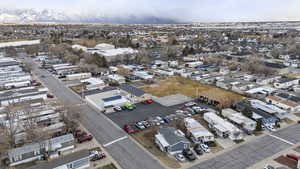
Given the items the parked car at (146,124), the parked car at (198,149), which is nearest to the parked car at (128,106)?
the parked car at (146,124)

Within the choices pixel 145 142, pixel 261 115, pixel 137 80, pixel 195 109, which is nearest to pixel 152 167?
pixel 145 142

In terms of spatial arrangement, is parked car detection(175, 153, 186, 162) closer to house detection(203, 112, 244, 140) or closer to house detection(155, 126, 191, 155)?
house detection(155, 126, 191, 155)

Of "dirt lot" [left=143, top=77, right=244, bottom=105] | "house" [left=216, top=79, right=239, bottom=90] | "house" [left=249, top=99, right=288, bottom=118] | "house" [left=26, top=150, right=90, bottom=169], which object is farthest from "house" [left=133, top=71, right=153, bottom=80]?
"house" [left=26, top=150, right=90, bottom=169]

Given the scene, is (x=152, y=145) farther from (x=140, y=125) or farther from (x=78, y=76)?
(x=78, y=76)

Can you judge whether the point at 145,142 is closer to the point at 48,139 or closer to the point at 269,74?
the point at 48,139

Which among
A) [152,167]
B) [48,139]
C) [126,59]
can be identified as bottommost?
[152,167]

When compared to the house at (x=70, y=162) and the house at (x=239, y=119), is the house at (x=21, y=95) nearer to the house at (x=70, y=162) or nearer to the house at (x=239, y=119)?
the house at (x=70, y=162)

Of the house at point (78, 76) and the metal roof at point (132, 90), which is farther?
the house at point (78, 76)
